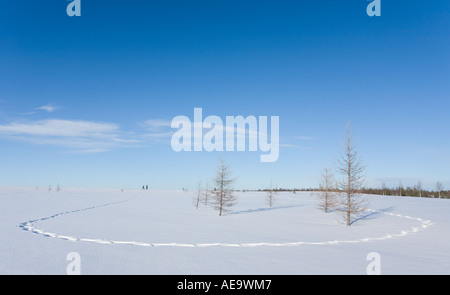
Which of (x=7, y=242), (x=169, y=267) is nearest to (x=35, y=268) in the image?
(x=169, y=267)

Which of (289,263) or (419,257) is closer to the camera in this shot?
(289,263)

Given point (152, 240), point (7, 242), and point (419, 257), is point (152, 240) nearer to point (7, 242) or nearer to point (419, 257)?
point (7, 242)

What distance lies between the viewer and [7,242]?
13.0 meters

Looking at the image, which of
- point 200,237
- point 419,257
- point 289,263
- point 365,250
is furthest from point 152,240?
point 419,257

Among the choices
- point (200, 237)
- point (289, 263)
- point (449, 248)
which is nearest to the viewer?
point (289, 263)

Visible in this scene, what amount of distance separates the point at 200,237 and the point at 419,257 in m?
10.6

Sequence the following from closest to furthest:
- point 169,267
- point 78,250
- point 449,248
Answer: point 169,267, point 78,250, point 449,248

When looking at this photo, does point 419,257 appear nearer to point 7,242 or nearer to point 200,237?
point 200,237

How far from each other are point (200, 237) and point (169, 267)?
701 cm
